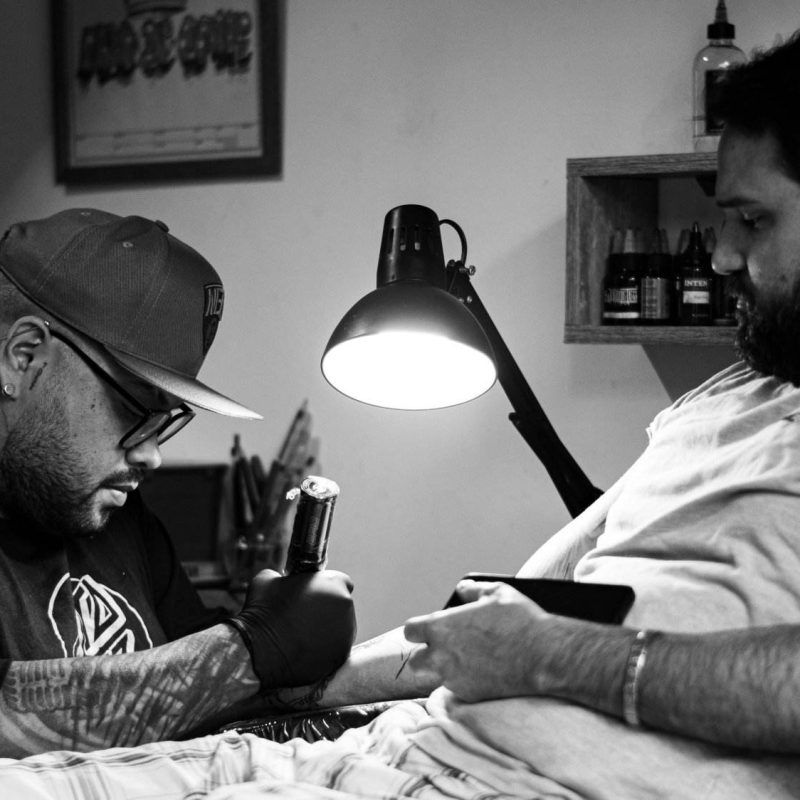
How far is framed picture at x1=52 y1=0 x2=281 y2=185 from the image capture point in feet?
10.6

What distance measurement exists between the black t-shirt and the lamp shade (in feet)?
1.38

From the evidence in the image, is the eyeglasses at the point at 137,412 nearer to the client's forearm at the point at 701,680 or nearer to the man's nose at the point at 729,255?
the client's forearm at the point at 701,680

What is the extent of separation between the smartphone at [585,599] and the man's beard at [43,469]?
2.06 feet

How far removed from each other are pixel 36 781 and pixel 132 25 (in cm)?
258

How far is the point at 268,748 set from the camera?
1433mm

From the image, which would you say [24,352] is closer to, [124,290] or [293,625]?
[124,290]

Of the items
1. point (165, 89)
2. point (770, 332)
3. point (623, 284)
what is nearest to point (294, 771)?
point (770, 332)

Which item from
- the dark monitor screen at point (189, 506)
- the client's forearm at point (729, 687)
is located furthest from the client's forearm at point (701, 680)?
the dark monitor screen at point (189, 506)

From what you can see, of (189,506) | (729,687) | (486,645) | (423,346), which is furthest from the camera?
(189,506)

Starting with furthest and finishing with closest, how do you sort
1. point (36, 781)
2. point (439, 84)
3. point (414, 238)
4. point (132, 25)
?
point (132, 25) < point (439, 84) < point (414, 238) < point (36, 781)

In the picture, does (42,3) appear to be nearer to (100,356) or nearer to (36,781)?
(100,356)

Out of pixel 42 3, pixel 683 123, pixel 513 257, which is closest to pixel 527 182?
pixel 513 257

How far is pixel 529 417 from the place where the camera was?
2002mm

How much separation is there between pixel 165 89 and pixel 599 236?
1.45m
